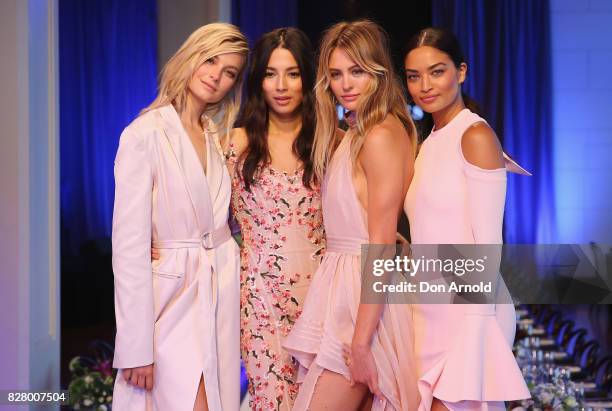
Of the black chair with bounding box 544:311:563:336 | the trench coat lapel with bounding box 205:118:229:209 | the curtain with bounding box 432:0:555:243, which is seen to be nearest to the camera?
the trench coat lapel with bounding box 205:118:229:209

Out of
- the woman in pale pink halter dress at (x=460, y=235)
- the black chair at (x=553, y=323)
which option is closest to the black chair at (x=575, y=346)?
the black chair at (x=553, y=323)

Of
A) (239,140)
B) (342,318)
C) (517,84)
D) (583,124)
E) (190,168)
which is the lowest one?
(342,318)

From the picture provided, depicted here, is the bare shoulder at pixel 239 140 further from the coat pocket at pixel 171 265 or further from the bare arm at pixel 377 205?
the bare arm at pixel 377 205

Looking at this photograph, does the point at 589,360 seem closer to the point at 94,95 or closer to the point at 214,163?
the point at 214,163

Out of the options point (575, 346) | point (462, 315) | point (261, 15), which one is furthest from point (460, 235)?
point (261, 15)

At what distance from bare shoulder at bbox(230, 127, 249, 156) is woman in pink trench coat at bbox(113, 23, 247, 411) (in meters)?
0.14

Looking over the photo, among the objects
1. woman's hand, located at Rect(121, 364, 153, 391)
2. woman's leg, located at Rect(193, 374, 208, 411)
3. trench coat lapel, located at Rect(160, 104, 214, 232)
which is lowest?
woman's leg, located at Rect(193, 374, 208, 411)

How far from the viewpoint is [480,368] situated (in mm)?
2162

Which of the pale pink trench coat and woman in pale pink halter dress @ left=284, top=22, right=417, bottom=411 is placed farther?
the pale pink trench coat

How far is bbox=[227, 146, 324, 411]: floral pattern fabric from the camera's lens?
261 cm

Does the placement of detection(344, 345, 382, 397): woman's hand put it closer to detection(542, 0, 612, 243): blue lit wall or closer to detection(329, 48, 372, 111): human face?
detection(329, 48, 372, 111): human face

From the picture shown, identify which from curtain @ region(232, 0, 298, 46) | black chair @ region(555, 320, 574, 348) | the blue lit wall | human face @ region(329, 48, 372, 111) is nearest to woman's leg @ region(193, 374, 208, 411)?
human face @ region(329, 48, 372, 111)

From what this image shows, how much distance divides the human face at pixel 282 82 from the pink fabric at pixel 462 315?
1.90 ft

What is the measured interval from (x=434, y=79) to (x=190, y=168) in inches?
29.3
